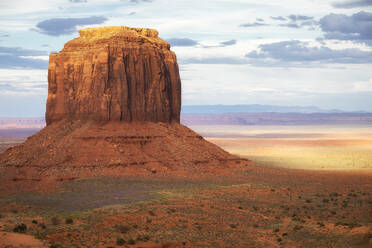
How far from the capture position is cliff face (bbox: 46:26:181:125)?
5384cm

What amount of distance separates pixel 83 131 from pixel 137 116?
548 cm

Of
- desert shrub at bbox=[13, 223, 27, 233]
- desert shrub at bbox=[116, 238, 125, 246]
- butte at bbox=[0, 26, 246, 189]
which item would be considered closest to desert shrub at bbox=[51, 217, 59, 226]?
desert shrub at bbox=[13, 223, 27, 233]

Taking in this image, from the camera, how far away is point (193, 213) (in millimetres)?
34250

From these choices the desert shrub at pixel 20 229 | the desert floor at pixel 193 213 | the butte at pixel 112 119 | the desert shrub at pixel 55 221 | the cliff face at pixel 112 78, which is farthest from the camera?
the cliff face at pixel 112 78

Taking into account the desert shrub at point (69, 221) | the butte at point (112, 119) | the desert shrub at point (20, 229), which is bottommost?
the desert shrub at point (69, 221)

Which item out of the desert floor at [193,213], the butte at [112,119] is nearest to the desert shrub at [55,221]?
the desert floor at [193,213]

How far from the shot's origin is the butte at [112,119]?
165 feet

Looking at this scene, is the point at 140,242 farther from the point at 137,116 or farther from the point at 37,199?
the point at 137,116

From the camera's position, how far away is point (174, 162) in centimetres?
5347

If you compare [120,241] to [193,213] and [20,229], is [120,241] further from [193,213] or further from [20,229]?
[193,213]

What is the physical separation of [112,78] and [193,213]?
22.9m

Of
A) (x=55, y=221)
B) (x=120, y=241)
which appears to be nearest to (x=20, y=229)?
(x=55, y=221)

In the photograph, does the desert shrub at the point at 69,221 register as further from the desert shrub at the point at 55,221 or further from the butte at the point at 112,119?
the butte at the point at 112,119

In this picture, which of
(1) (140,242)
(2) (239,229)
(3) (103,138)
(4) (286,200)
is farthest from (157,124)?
(1) (140,242)
